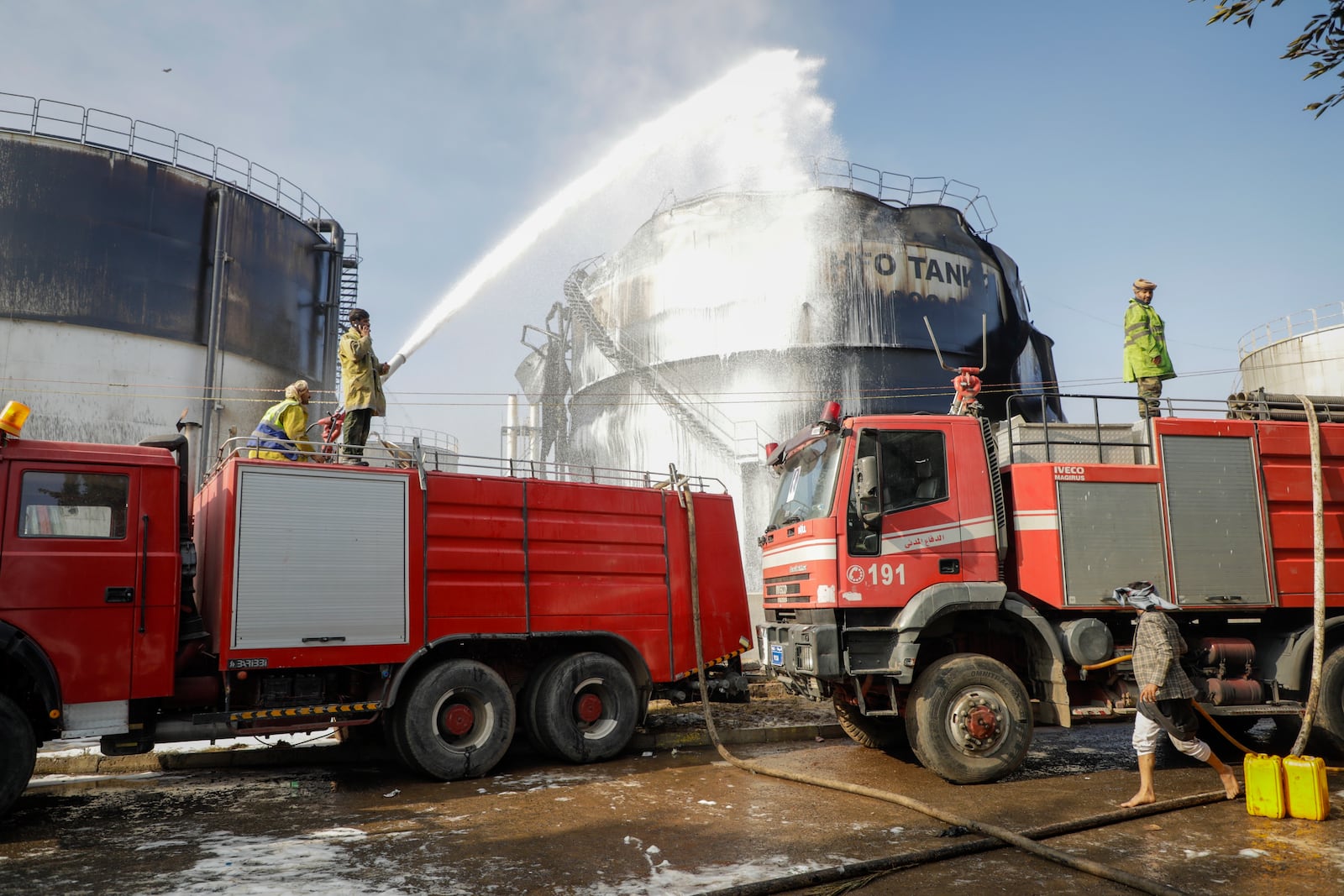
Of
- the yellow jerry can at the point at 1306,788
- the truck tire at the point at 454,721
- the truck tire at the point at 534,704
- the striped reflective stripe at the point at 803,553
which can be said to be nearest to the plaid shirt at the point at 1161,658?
the yellow jerry can at the point at 1306,788

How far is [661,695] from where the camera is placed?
998 cm

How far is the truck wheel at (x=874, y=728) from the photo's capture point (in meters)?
9.57

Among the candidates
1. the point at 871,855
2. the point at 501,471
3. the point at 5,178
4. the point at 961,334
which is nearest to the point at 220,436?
Answer: the point at 5,178

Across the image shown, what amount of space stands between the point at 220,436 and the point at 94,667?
61.8 ft

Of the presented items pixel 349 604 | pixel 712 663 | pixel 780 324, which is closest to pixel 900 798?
pixel 712 663

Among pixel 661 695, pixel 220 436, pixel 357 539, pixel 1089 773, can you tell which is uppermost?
pixel 220 436

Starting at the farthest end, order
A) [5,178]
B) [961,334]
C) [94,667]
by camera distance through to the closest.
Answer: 1. [961,334]
2. [5,178]
3. [94,667]

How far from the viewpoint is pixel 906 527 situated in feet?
26.9

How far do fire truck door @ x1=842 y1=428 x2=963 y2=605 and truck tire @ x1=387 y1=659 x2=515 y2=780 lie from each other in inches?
139

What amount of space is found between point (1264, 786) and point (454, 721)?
22.2ft

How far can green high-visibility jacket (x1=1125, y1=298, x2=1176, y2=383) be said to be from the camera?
9.87 m

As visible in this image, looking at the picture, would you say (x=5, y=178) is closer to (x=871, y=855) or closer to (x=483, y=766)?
(x=483, y=766)

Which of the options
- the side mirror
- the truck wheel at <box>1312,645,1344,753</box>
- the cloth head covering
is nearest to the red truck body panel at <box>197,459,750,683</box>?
the side mirror

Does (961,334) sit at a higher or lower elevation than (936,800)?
higher
